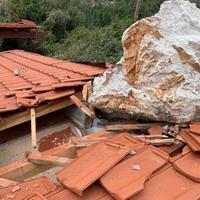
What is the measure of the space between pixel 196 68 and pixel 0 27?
941 centimetres

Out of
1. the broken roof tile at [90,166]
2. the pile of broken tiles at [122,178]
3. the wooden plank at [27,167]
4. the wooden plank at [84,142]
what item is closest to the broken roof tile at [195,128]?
the pile of broken tiles at [122,178]

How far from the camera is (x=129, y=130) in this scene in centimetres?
418

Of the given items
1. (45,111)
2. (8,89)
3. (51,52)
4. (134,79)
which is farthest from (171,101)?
(51,52)

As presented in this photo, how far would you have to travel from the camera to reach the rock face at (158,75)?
3895 mm

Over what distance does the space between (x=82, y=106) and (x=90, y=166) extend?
1.25 metres

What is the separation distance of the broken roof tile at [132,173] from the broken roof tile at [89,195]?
0.33 feet

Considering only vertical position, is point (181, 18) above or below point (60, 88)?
above

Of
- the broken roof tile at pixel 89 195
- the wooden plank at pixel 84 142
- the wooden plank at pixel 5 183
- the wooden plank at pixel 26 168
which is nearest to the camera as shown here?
the broken roof tile at pixel 89 195

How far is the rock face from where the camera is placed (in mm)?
3895

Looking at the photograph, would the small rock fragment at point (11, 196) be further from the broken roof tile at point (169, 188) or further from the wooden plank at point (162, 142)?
the wooden plank at point (162, 142)

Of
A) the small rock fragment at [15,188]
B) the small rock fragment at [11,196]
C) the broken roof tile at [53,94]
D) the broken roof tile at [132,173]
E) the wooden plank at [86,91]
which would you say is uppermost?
the wooden plank at [86,91]

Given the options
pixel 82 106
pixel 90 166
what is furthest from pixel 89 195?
pixel 82 106

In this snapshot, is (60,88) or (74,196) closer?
(74,196)

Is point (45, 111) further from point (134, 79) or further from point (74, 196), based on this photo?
point (74, 196)
